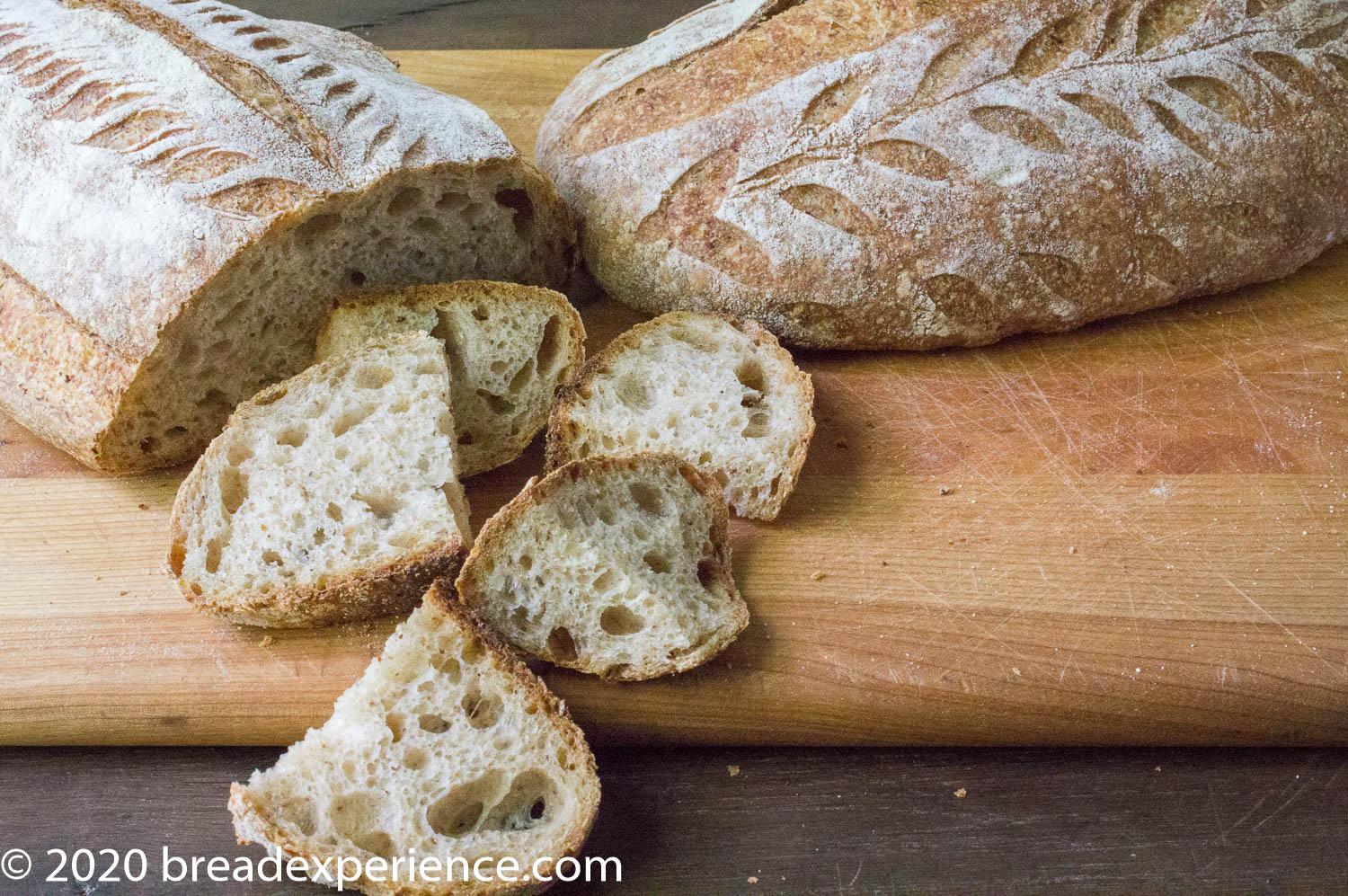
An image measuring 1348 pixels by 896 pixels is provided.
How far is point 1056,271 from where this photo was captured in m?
2.30

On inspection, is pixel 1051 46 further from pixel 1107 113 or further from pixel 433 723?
pixel 433 723

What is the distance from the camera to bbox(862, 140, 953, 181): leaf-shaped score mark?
2232mm

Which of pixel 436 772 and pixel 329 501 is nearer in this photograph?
pixel 436 772

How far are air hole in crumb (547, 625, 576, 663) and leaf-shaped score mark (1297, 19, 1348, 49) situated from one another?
199 centimetres

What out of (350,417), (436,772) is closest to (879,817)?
(436,772)

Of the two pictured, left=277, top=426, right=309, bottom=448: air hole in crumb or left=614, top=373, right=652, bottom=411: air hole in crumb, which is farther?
left=614, top=373, right=652, bottom=411: air hole in crumb

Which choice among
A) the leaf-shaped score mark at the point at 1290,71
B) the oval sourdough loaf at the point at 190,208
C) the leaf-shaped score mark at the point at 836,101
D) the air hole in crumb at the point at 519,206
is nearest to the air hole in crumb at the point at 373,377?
the oval sourdough loaf at the point at 190,208

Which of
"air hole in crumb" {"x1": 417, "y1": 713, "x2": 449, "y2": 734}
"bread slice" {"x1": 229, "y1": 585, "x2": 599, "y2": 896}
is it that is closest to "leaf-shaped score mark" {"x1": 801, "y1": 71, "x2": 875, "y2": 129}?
"bread slice" {"x1": 229, "y1": 585, "x2": 599, "y2": 896}

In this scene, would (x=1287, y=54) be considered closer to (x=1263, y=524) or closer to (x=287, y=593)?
(x=1263, y=524)

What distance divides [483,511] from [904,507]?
82 centimetres

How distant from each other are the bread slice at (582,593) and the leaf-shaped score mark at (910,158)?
927mm

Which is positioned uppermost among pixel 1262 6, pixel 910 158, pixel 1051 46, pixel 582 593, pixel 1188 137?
pixel 1262 6

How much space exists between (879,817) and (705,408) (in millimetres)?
805

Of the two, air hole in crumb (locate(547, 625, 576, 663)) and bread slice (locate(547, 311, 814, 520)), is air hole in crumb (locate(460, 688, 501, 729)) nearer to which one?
air hole in crumb (locate(547, 625, 576, 663))
